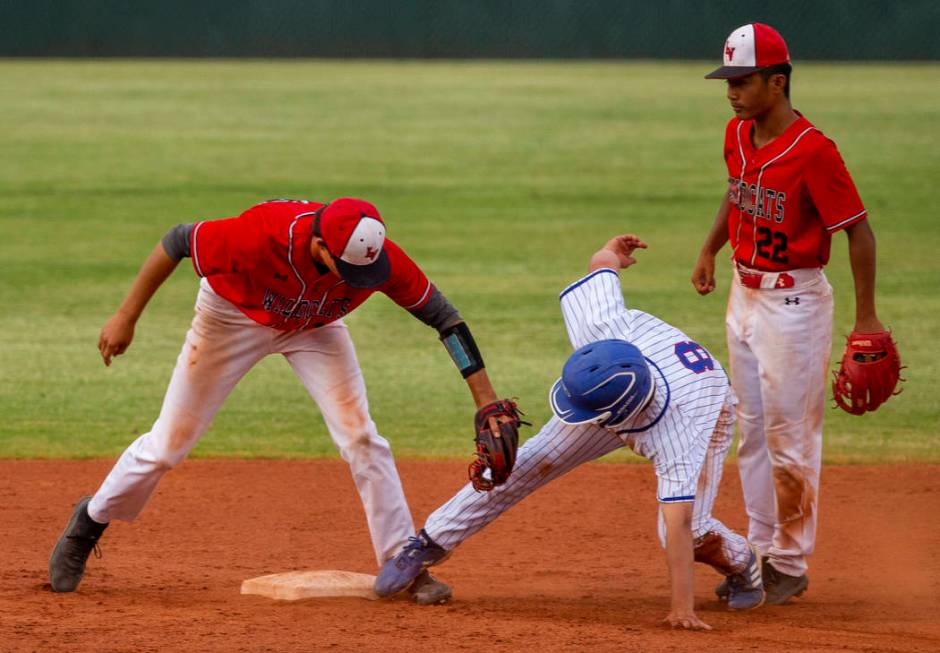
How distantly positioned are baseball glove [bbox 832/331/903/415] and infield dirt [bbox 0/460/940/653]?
78cm

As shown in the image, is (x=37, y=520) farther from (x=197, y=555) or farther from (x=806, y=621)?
(x=806, y=621)

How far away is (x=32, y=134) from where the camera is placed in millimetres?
22016

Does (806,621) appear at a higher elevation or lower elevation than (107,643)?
lower

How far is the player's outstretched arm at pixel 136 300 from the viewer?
4.56 metres

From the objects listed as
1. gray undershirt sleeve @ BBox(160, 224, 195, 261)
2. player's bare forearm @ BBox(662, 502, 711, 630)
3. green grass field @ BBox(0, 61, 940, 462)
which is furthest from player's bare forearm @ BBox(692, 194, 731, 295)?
green grass field @ BBox(0, 61, 940, 462)

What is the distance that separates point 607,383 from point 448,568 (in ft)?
5.06

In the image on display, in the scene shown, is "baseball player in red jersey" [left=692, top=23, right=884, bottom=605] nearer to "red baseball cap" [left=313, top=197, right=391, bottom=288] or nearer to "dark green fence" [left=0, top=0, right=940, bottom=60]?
"red baseball cap" [left=313, top=197, right=391, bottom=288]

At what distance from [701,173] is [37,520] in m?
14.4

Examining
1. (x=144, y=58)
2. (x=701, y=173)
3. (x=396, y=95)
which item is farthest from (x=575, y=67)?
(x=701, y=173)

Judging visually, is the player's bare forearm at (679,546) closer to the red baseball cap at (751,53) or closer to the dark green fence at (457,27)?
the red baseball cap at (751,53)

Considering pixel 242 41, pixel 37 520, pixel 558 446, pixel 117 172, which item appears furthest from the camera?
pixel 242 41


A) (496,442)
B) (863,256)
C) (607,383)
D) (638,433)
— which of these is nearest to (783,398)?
(863,256)

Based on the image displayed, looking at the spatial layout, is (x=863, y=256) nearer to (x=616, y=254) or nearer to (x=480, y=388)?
(x=616, y=254)

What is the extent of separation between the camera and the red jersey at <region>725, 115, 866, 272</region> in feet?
15.6
